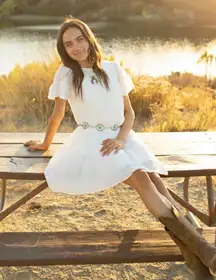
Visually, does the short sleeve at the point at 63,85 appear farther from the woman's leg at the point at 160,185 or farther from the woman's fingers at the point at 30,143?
the woman's leg at the point at 160,185

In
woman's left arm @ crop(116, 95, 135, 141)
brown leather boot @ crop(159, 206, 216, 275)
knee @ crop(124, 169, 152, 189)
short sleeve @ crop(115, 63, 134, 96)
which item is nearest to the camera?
brown leather boot @ crop(159, 206, 216, 275)

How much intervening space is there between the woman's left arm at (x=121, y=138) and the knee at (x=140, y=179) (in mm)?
160

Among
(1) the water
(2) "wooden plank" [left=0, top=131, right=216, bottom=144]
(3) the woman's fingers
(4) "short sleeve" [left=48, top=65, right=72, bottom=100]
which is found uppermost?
(4) "short sleeve" [left=48, top=65, right=72, bottom=100]

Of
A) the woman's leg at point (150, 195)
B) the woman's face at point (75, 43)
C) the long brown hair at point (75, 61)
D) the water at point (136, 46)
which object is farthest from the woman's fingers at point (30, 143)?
the water at point (136, 46)

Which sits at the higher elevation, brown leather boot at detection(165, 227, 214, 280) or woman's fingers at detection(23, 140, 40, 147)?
woman's fingers at detection(23, 140, 40, 147)

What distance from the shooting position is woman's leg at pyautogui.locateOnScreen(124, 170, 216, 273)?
1690mm

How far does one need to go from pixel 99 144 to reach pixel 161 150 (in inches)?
15.4

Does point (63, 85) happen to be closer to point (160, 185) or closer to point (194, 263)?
point (160, 185)

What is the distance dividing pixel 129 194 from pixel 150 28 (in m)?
12.2

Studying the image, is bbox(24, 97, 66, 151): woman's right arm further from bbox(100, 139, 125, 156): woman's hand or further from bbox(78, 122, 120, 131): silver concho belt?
bbox(100, 139, 125, 156): woman's hand

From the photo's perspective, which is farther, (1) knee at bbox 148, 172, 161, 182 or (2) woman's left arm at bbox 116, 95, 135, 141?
(2) woman's left arm at bbox 116, 95, 135, 141

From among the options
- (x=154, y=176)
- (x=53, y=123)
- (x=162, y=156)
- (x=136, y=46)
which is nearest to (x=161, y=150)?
(x=162, y=156)

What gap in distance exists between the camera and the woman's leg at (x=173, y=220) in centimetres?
169

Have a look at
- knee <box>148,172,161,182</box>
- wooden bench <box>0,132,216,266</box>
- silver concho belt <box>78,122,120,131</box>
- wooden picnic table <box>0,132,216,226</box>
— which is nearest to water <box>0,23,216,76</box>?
wooden picnic table <box>0,132,216,226</box>
